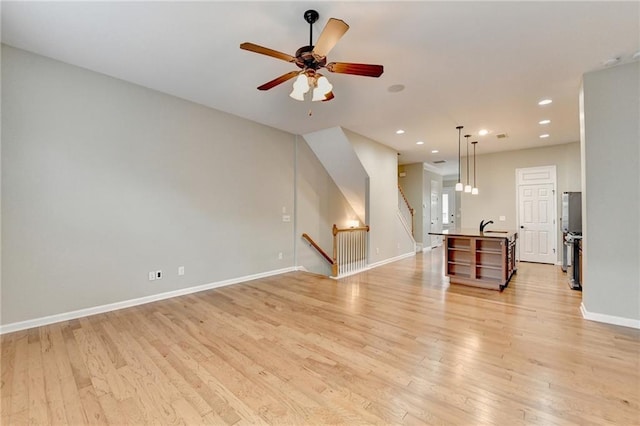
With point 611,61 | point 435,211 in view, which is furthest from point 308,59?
point 435,211

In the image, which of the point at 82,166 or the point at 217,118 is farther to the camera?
the point at 217,118

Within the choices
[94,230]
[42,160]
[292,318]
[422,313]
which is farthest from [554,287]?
[42,160]

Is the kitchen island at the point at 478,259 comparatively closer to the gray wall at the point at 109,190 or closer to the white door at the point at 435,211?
the gray wall at the point at 109,190

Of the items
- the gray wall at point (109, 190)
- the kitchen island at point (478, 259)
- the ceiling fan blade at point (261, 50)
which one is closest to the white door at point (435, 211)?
the kitchen island at point (478, 259)

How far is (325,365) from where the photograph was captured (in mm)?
2381

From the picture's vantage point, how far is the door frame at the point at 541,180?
6.85 meters

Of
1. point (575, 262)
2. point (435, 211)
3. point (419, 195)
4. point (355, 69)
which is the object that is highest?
point (355, 69)

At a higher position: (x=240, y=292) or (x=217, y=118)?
(x=217, y=118)

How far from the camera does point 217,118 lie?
4.75 m

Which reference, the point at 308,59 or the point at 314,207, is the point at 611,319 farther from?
the point at 314,207

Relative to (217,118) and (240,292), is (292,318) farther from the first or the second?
(217,118)

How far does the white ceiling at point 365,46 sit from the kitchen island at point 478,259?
2192 mm

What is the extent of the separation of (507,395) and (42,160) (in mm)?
5038

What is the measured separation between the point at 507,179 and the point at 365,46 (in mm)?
6630
